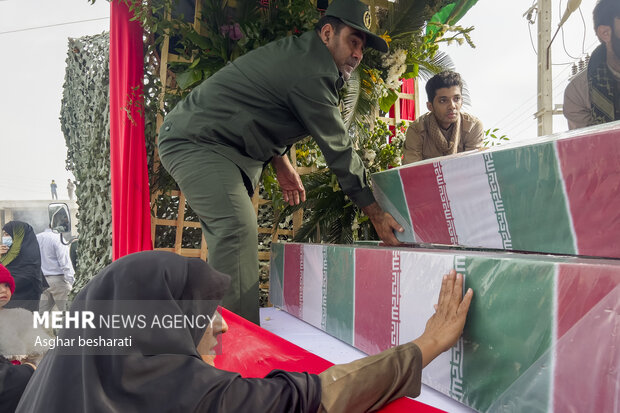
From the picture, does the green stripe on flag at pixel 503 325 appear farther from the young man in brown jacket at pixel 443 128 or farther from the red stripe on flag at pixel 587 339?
the young man in brown jacket at pixel 443 128

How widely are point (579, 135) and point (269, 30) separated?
103 inches

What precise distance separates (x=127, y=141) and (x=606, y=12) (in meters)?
3.02

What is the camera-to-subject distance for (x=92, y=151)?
147 inches

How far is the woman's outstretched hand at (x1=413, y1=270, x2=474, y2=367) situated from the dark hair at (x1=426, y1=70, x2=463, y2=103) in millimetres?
2288

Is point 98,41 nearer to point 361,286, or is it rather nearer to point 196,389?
point 361,286

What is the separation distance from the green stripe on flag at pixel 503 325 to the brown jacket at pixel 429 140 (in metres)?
2.08

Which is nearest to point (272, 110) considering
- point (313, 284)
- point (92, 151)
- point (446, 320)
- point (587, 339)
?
point (313, 284)

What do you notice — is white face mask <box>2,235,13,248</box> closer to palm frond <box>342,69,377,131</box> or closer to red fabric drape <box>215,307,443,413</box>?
palm frond <box>342,69,377,131</box>

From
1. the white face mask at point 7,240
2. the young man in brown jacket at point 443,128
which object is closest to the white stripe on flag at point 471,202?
A: the young man in brown jacket at point 443,128

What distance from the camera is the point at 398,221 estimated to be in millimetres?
2018

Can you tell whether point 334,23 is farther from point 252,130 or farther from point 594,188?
point 594,188

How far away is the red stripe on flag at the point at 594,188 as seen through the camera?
1071 mm

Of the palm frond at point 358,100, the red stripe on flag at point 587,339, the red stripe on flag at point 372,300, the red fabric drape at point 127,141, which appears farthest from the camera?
the palm frond at point 358,100

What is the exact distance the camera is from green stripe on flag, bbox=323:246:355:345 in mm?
1886
